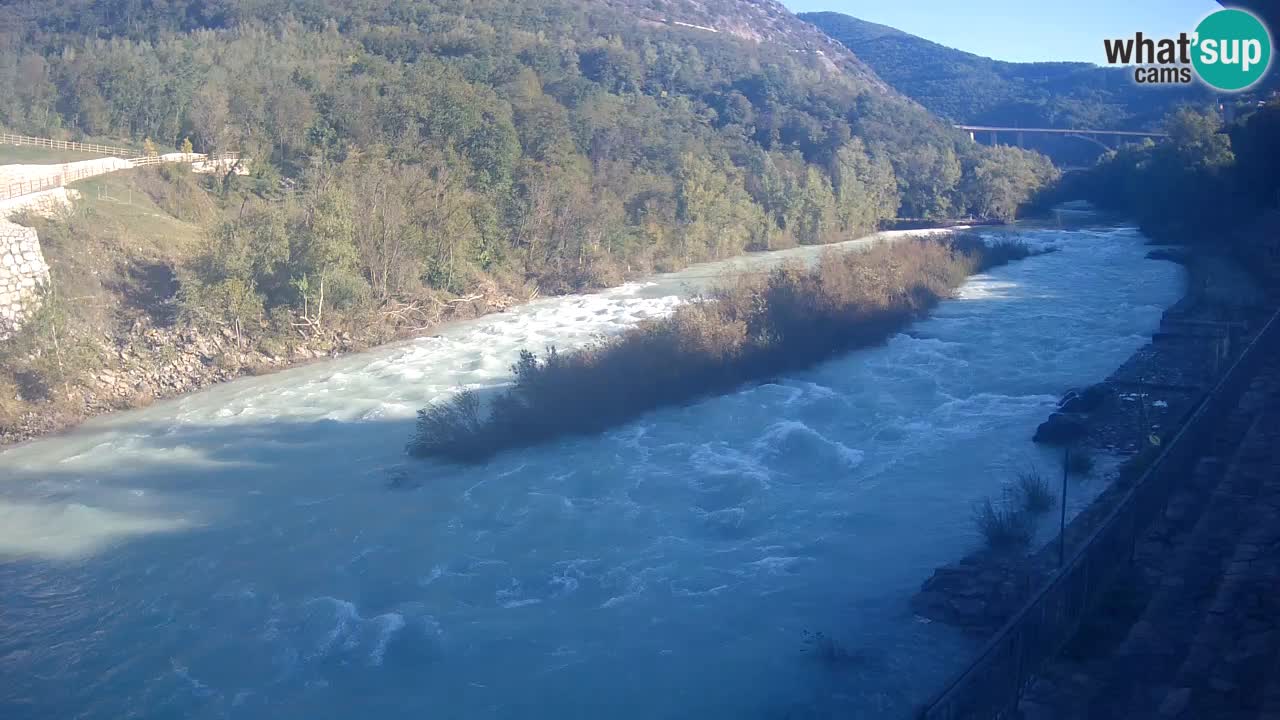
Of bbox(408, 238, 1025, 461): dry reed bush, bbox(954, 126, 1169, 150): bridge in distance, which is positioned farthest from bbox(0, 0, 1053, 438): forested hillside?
bbox(954, 126, 1169, 150): bridge in distance

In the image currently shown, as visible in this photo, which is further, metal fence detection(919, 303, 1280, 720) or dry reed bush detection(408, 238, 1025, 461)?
dry reed bush detection(408, 238, 1025, 461)

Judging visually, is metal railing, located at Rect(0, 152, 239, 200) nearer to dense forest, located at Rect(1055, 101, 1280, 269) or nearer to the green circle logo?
the green circle logo

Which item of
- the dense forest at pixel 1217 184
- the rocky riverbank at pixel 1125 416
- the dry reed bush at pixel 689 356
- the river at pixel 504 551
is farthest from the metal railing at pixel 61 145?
the dense forest at pixel 1217 184

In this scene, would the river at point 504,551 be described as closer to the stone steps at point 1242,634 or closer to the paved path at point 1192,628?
the paved path at point 1192,628

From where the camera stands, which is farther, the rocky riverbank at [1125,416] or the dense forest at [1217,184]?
the dense forest at [1217,184]

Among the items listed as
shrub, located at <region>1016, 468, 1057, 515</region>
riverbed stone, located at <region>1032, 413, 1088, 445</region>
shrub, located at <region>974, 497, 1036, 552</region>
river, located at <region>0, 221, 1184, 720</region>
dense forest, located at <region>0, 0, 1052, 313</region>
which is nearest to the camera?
river, located at <region>0, 221, 1184, 720</region>

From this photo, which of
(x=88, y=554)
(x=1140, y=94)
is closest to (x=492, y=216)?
(x=88, y=554)

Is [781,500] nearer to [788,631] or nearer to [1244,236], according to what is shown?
[788,631]
